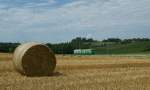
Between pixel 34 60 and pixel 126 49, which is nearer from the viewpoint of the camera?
pixel 34 60

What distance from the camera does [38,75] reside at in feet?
64.2

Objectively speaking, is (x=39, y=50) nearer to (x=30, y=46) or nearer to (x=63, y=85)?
(x=30, y=46)

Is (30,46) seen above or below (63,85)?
above

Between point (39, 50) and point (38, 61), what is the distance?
62cm

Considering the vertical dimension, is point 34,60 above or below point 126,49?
above

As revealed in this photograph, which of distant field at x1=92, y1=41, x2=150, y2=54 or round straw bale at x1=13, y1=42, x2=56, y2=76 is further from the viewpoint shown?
distant field at x1=92, y1=41, x2=150, y2=54

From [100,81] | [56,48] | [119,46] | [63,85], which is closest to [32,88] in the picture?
[63,85]

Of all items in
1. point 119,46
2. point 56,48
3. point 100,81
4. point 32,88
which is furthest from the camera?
point 119,46

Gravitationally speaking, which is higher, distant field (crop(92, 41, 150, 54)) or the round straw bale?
the round straw bale

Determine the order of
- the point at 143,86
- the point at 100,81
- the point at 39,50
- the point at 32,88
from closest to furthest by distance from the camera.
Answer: the point at 32,88, the point at 143,86, the point at 100,81, the point at 39,50

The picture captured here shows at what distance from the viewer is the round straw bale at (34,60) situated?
771 inches

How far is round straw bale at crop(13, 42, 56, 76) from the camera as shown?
19578 mm

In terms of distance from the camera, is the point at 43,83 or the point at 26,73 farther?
the point at 26,73

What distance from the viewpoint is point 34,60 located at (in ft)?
66.1
